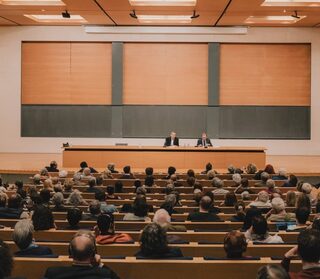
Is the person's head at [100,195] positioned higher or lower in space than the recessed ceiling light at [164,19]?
lower

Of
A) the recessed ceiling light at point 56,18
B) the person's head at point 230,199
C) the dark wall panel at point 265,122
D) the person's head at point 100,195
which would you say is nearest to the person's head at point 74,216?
the person's head at point 100,195

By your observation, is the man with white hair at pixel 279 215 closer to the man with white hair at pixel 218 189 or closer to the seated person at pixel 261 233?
the seated person at pixel 261 233

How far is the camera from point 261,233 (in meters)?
5.29

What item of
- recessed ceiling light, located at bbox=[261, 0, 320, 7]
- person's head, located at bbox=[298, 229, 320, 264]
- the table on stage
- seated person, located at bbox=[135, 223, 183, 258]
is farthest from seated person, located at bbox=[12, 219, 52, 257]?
recessed ceiling light, located at bbox=[261, 0, 320, 7]

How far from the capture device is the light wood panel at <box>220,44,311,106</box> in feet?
64.1

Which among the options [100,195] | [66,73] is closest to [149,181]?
[100,195]

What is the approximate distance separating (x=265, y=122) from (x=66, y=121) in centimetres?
716

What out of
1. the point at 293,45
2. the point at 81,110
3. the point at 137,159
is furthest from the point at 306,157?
the point at 81,110

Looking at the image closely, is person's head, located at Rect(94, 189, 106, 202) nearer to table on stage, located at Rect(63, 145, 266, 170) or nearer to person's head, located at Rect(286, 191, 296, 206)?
person's head, located at Rect(286, 191, 296, 206)

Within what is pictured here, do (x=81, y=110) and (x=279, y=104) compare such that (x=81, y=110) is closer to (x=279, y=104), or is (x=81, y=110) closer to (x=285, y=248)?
(x=279, y=104)

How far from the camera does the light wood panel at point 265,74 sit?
19.5 m

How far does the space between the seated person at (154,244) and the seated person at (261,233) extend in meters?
1.13

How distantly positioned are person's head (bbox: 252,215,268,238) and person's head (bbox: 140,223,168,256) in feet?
3.96

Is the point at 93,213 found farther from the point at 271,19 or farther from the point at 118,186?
the point at 271,19
